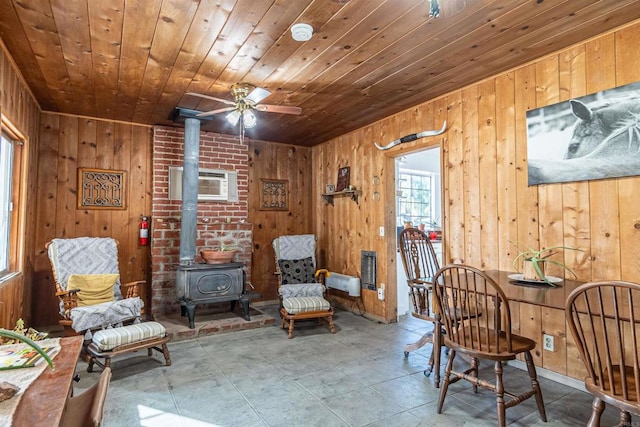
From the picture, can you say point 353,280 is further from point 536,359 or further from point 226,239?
point 536,359

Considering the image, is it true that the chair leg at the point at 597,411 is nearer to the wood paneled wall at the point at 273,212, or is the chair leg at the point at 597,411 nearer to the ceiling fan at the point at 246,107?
the ceiling fan at the point at 246,107

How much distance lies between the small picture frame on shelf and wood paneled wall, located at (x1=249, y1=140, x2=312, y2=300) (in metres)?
0.81

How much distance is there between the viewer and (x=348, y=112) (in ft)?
13.6

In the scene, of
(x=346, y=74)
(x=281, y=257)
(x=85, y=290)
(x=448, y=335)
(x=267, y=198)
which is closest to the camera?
(x=448, y=335)

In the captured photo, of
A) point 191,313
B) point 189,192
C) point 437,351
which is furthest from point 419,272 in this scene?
point 189,192

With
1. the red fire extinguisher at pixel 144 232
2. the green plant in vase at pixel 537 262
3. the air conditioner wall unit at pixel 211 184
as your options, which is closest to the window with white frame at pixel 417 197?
the air conditioner wall unit at pixel 211 184

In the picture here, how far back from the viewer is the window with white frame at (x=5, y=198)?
309 centimetres

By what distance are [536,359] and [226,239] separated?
3.65 metres

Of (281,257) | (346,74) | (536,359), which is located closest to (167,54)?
(346,74)

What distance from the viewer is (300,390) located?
2.58 m

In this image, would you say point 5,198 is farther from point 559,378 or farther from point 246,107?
point 559,378

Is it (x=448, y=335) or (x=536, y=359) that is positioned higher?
(x=448, y=335)

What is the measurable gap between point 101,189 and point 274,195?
2284 millimetres

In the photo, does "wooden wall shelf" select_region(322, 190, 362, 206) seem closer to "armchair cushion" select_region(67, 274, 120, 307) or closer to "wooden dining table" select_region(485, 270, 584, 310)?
"wooden dining table" select_region(485, 270, 584, 310)
